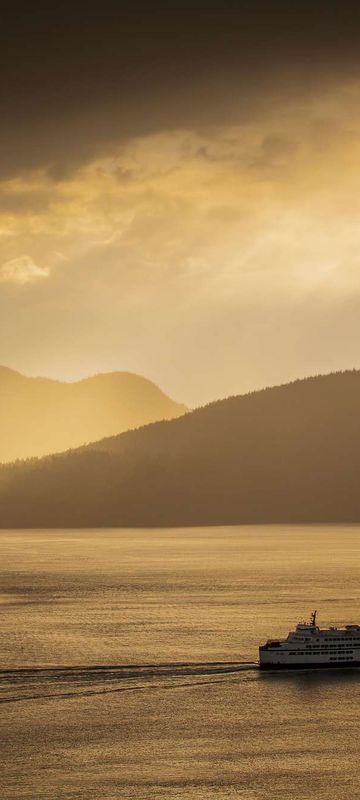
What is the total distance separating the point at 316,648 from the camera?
130750 millimetres

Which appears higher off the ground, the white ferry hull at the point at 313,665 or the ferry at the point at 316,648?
the ferry at the point at 316,648

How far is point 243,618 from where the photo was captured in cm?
16875

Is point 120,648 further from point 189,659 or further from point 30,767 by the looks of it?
point 30,767

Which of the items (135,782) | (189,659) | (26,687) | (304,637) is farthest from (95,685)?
(135,782)

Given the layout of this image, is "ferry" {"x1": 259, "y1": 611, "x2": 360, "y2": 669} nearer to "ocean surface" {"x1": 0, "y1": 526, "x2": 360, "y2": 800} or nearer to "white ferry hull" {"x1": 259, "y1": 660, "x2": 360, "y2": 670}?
"white ferry hull" {"x1": 259, "y1": 660, "x2": 360, "y2": 670}

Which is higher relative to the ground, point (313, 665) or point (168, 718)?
point (313, 665)

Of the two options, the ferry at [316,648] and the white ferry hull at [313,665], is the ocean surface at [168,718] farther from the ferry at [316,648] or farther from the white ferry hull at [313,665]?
the ferry at [316,648]

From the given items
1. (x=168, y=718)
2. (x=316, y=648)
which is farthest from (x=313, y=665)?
(x=168, y=718)

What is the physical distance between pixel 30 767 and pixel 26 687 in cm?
2712

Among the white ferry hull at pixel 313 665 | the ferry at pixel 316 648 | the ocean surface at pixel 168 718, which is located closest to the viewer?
the ocean surface at pixel 168 718

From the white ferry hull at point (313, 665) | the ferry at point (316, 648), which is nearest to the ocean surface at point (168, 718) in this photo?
the white ferry hull at point (313, 665)

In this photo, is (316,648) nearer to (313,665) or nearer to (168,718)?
(313,665)

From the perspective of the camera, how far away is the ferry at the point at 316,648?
128625 mm

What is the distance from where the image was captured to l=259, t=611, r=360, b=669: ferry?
422 ft
